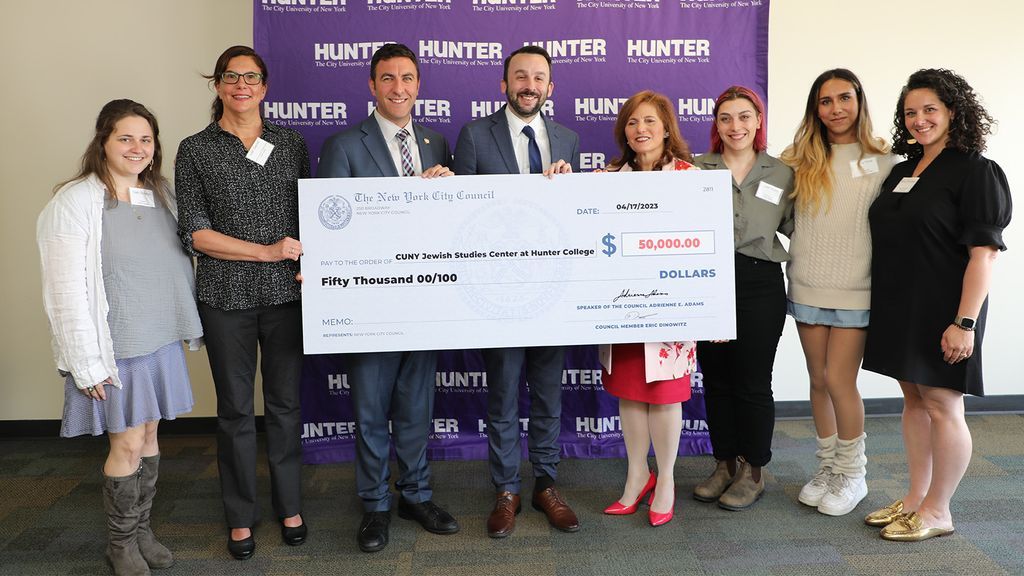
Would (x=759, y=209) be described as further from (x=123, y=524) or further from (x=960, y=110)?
(x=123, y=524)

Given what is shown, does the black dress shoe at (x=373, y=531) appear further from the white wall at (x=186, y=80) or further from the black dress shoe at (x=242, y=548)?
the white wall at (x=186, y=80)

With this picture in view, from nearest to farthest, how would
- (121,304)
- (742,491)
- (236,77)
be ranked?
(121,304), (236,77), (742,491)

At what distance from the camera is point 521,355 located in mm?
2613

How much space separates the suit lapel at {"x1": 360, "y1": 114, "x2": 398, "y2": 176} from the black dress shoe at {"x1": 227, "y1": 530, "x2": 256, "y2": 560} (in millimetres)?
1392

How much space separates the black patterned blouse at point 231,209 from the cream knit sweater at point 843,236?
6.30 feet

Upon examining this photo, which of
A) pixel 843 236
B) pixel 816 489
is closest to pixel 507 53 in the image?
pixel 843 236

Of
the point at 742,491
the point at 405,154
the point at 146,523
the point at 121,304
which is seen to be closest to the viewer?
the point at 121,304

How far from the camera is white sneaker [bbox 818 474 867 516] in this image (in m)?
2.69

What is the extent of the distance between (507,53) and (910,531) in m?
2.57

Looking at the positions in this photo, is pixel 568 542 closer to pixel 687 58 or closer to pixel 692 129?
pixel 692 129

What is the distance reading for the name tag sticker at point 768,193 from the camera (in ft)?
8.48

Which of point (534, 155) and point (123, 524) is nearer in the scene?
point (123, 524)

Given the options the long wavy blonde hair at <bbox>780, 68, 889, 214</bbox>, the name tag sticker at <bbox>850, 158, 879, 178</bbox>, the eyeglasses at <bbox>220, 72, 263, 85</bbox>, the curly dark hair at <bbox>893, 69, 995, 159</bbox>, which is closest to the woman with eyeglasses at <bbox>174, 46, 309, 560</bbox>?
the eyeglasses at <bbox>220, 72, 263, 85</bbox>

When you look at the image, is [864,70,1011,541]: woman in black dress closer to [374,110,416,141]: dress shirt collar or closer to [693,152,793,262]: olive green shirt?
[693,152,793,262]: olive green shirt
